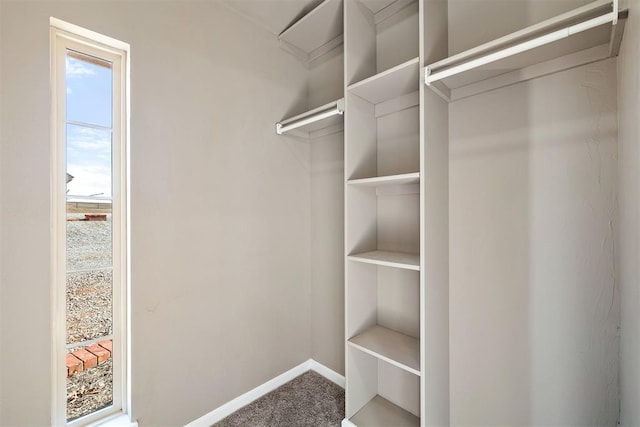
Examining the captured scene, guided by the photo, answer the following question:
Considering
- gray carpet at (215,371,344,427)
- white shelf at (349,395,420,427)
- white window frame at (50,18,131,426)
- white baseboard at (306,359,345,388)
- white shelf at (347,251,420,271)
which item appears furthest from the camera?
white baseboard at (306,359,345,388)

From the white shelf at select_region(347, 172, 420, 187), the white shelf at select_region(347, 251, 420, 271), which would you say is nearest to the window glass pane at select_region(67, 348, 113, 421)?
the white shelf at select_region(347, 251, 420, 271)

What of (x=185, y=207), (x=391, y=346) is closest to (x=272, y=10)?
(x=185, y=207)

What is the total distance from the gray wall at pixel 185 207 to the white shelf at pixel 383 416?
714 mm

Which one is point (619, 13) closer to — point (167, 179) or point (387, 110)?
point (387, 110)

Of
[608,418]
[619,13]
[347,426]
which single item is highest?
[619,13]

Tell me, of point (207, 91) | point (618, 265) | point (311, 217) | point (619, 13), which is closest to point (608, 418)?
point (618, 265)

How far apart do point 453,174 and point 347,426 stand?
1.64 metres

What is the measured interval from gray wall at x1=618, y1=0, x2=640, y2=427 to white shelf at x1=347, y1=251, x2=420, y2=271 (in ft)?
2.39

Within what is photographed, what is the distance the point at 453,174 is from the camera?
157 cm

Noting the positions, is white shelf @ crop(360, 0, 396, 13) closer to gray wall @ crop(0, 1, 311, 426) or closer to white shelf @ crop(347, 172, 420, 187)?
gray wall @ crop(0, 1, 311, 426)

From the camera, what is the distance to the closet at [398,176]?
1.35 meters

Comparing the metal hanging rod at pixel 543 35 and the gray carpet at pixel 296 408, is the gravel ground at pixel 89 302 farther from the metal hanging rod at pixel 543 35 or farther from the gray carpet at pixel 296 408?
the metal hanging rod at pixel 543 35

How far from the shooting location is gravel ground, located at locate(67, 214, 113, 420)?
136cm

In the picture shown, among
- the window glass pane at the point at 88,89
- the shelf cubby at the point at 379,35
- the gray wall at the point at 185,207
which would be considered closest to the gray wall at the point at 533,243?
the shelf cubby at the point at 379,35
